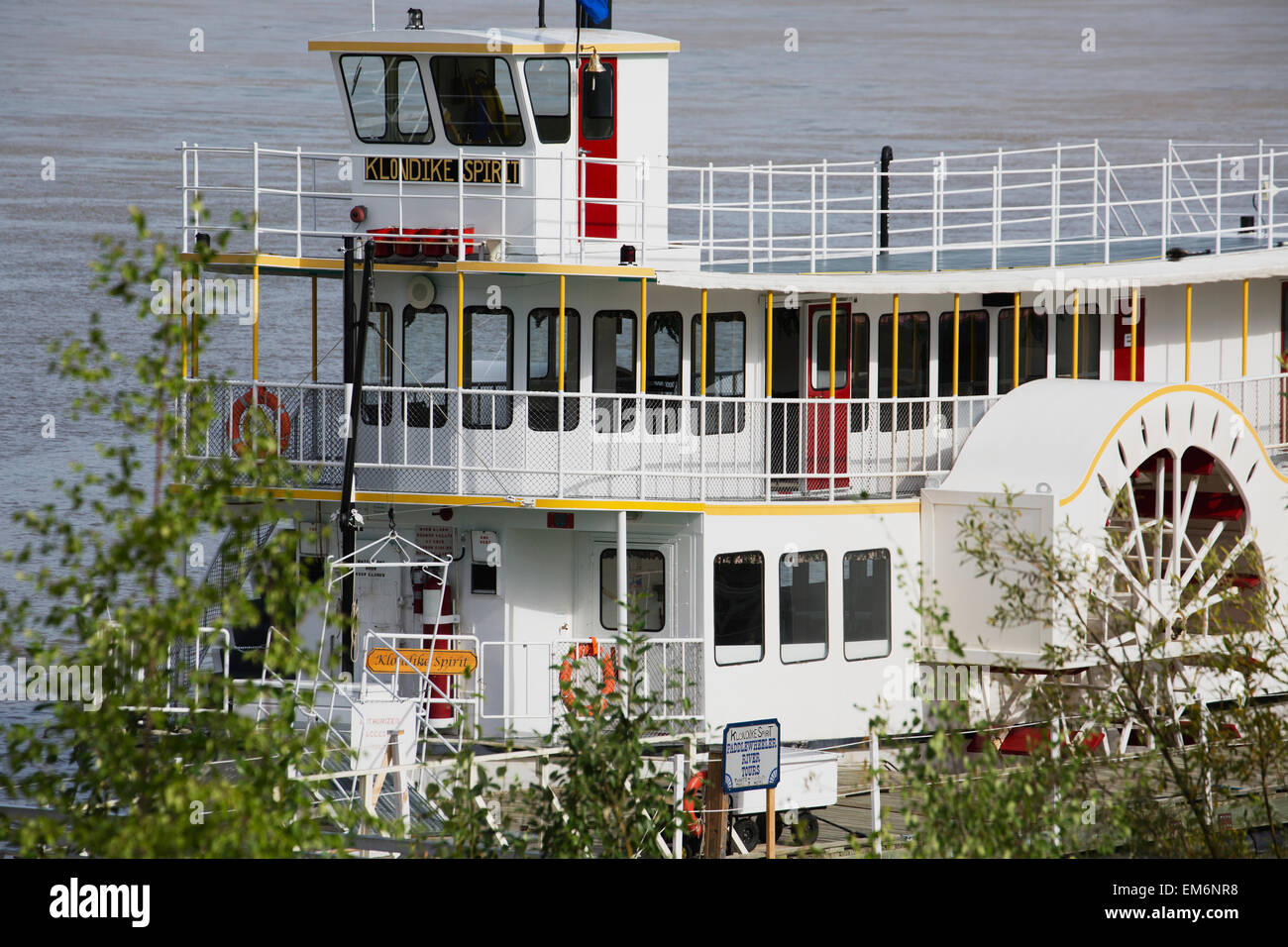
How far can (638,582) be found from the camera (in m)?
19.3

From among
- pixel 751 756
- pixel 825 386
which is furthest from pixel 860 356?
pixel 751 756

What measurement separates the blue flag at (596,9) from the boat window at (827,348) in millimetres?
3945

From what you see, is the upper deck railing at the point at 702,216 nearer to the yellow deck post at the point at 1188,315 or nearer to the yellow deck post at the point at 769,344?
the yellow deck post at the point at 769,344

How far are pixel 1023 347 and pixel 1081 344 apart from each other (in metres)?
0.84

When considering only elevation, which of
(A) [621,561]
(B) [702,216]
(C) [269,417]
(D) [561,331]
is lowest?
(A) [621,561]

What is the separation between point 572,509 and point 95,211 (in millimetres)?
40881

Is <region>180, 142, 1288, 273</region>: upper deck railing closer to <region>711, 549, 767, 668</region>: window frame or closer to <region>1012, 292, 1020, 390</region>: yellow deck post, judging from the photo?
<region>1012, 292, 1020, 390</region>: yellow deck post

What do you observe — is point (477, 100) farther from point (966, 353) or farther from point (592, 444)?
point (966, 353)

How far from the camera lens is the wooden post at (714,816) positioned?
16.7 meters

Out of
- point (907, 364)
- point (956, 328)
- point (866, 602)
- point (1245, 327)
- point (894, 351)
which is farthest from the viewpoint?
point (1245, 327)

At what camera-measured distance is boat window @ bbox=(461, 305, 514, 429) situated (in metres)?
19.4

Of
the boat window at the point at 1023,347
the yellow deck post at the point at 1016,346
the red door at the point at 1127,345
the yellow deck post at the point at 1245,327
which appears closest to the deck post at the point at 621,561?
the yellow deck post at the point at 1016,346

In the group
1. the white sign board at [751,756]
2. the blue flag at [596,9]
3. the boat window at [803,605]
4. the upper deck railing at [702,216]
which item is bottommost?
the white sign board at [751,756]

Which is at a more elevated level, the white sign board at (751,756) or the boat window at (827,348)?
the boat window at (827,348)
